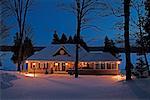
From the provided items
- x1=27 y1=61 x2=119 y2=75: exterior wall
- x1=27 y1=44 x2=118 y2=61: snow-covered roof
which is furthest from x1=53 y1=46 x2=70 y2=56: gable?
x1=27 y1=61 x2=119 y2=75: exterior wall

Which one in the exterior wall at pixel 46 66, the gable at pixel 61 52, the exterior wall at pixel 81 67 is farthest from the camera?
the gable at pixel 61 52

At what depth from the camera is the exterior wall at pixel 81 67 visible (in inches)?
2074

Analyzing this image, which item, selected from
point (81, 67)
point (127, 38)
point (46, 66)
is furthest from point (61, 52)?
point (127, 38)

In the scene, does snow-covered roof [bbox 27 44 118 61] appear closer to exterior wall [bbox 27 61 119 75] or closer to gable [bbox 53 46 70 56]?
gable [bbox 53 46 70 56]

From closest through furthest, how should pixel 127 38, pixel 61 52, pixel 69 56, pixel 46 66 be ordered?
pixel 127 38
pixel 46 66
pixel 69 56
pixel 61 52

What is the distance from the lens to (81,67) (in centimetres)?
5362

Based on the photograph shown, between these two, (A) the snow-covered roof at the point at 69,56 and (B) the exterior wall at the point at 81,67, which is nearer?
(B) the exterior wall at the point at 81,67

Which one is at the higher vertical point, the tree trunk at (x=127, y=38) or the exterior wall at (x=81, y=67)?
the tree trunk at (x=127, y=38)

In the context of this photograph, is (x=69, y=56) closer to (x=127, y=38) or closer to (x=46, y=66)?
(x=46, y=66)

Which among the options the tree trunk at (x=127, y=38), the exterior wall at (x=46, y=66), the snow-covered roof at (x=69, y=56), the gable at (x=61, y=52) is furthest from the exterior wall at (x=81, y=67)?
the tree trunk at (x=127, y=38)

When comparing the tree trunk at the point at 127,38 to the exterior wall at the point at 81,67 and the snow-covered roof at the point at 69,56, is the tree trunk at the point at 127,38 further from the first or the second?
the snow-covered roof at the point at 69,56

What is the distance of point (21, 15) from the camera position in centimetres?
4722

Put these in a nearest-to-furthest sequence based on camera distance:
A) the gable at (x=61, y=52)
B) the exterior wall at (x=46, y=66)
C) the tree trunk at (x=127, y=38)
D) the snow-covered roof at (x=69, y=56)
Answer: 1. the tree trunk at (x=127, y=38)
2. the snow-covered roof at (x=69, y=56)
3. the exterior wall at (x=46, y=66)
4. the gable at (x=61, y=52)

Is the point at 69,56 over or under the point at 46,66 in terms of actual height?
over
